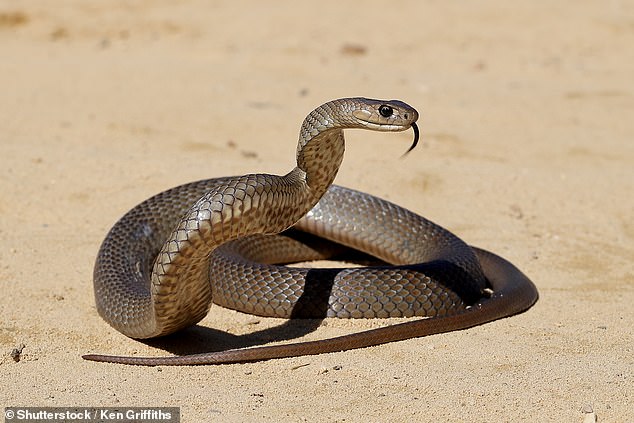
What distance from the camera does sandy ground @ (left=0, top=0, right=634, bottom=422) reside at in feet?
14.4

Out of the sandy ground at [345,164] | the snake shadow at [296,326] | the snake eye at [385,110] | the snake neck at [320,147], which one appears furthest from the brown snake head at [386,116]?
the snake shadow at [296,326]

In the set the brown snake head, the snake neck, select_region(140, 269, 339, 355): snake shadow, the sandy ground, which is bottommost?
select_region(140, 269, 339, 355): snake shadow

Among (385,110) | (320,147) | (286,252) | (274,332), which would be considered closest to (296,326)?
(274,332)

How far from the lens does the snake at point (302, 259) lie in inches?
175

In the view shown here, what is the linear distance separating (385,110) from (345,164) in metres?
3.72

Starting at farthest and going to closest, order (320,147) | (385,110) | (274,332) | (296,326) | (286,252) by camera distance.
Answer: (286,252) → (296,326) → (274,332) → (320,147) → (385,110)

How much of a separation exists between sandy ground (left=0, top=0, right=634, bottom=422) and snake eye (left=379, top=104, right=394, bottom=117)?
1221mm

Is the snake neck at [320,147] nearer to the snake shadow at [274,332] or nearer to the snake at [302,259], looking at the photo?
the snake at [302,259]

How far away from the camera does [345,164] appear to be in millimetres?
8391

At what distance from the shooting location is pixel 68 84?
35.1 feet

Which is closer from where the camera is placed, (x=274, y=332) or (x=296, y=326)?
(x=274, y=332)

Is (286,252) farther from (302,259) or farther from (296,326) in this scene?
(296,326)

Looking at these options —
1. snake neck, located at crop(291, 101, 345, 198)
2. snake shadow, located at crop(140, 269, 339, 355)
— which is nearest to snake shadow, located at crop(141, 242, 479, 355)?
snake shadow, located at crop(140, 269, 339, 355)

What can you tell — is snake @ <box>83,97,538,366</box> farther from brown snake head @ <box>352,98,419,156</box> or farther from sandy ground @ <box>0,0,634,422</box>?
sandy ground @ <box>0,0,634,422</box>
